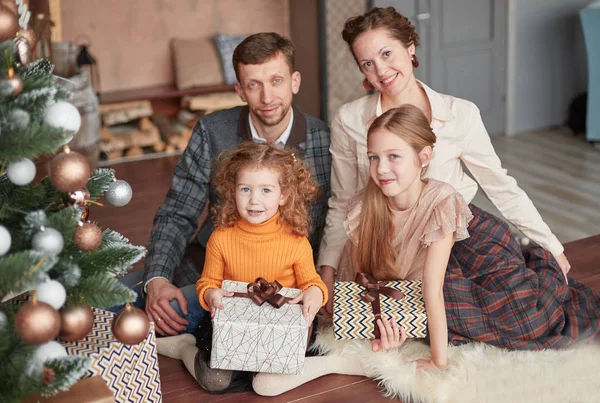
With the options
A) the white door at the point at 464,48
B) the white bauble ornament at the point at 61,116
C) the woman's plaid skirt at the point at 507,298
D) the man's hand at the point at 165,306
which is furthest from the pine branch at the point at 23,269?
the white door at the point at 464,48

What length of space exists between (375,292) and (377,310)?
0.22 feet

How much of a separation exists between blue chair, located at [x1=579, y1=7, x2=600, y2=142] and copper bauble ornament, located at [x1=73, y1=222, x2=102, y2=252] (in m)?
3.89

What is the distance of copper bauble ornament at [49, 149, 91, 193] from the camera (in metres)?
1.48

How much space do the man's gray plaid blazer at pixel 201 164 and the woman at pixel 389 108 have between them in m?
0.08

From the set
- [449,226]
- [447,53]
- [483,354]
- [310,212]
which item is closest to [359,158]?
[310,212]

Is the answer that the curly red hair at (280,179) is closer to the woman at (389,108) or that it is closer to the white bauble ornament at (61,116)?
the woman at (389,108)

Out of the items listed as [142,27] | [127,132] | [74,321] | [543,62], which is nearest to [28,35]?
[74,321]

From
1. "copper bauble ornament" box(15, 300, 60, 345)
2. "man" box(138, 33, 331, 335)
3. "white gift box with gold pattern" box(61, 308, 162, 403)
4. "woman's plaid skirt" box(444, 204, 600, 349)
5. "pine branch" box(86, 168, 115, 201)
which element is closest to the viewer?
"copper bauble ornament" box(15, 300, 60, 345)

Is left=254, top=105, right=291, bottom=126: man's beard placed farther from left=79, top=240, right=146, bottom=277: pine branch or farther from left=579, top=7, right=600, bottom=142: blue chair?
left=579, top=7, right=600, bottom=142: blue chair

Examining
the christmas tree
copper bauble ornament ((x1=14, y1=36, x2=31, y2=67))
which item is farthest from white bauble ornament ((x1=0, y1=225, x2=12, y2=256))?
copper bauble ornament ((x1=14, y1=36, x2=31, y2=67))

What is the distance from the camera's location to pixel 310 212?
266cm

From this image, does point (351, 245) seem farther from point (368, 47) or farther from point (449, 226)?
point (368, 47)

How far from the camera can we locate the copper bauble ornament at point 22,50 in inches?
60.1

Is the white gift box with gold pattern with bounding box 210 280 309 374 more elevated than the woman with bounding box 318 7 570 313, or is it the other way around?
the woman with bounding box 318 7 570 313
